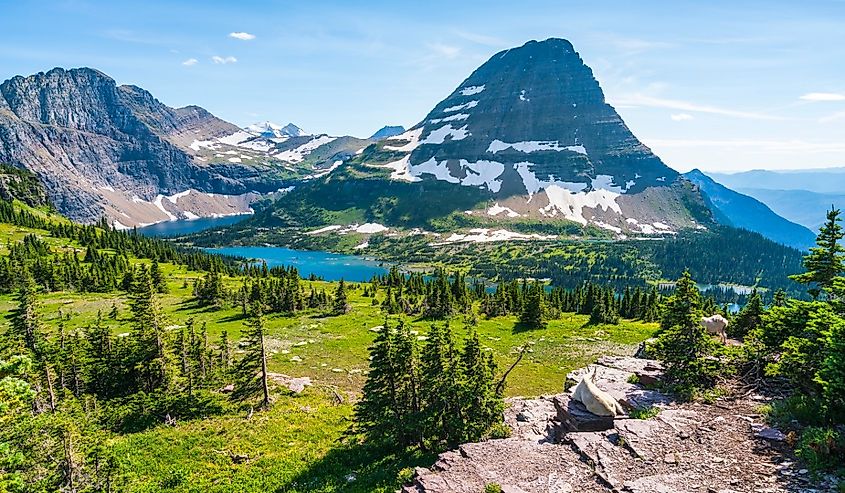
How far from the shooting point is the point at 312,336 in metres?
69.4

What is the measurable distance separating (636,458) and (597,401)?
5.35 m

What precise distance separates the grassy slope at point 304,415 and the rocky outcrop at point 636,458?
4450mm

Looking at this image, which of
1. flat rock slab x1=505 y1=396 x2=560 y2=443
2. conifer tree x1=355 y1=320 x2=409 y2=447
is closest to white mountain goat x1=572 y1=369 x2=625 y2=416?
flat rock slab x1=505 y1=396 x2=560 y2=443

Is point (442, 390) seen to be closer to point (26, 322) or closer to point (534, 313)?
point (26, 322)

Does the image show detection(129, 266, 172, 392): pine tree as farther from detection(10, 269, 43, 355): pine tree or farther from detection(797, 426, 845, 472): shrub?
detection(797, 426, 845, 472): shrub

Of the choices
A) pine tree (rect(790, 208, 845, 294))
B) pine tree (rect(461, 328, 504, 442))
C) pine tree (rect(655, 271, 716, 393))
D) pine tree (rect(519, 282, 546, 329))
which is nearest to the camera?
pine tree (rect(461, 328, 504, 442))

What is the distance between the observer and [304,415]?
38.3 m

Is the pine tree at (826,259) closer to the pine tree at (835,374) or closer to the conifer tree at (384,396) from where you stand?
the pine tree at (835,374)

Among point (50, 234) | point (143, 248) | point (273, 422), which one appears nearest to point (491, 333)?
point (273, 422)

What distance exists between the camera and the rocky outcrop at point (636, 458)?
19453 mm

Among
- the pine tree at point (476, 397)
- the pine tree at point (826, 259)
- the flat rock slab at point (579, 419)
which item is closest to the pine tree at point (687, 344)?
the flat rock slab at point (579, 419)

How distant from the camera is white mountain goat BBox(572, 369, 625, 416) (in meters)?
26.6

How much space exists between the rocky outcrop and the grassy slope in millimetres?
4450

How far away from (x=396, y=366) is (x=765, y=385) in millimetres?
22956
